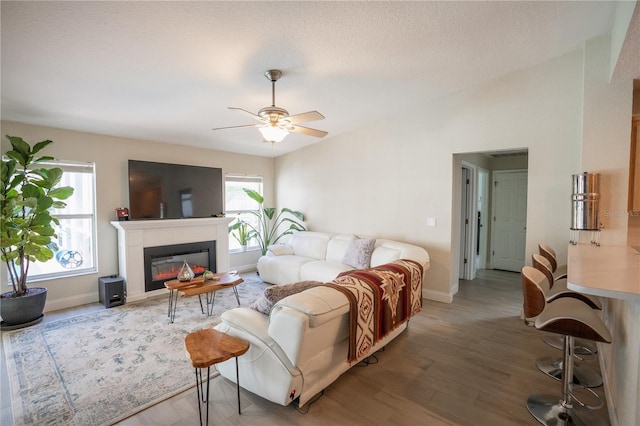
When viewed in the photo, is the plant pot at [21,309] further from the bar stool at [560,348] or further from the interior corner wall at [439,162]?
the bar stool at [560,348]

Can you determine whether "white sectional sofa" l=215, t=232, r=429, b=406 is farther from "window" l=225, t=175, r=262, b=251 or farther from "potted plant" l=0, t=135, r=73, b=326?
"window" l=225, t=175, r=262, b=251

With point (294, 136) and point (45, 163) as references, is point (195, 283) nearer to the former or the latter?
point (45, 163)

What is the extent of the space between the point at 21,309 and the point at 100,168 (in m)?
2.03

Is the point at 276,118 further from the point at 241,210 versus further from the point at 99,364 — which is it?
the point at 241,210

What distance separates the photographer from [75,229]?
14.5ft

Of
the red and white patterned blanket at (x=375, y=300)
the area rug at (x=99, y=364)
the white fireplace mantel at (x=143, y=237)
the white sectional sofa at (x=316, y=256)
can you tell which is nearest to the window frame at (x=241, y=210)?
the white fireplace mantel at (x=143, y=237)

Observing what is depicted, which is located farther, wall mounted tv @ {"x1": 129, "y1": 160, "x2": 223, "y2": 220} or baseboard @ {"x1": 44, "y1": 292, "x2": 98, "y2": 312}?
wall mounted tv @ {"x1": 129, "y1": 160, "x2": 223, "y2": 220}


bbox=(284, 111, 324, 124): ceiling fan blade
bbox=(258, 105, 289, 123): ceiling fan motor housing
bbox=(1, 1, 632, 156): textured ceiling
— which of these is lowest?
bbox=(284, 111, 324, 124): ceiling fan blade

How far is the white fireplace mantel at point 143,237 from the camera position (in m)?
4.52

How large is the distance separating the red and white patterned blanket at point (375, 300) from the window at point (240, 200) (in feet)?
13.7

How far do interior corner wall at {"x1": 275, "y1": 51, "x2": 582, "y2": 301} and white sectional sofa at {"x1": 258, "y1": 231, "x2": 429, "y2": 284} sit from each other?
45cm

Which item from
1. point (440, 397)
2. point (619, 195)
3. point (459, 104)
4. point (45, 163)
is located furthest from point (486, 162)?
point (45, 163)

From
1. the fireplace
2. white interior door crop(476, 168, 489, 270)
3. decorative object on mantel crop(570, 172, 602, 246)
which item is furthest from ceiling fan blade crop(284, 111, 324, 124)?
white interior door crop(476, 168, 489, 270)

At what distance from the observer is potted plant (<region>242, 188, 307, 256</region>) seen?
254 inches
